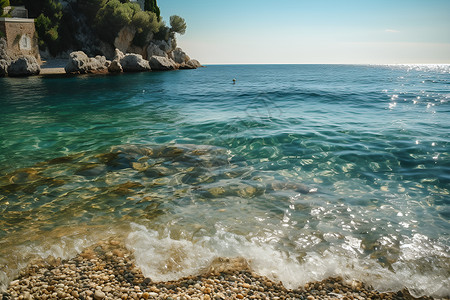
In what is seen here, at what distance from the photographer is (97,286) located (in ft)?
10.2

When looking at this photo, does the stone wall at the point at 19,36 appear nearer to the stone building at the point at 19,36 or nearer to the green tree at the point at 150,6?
the stone building at the point at 19,36

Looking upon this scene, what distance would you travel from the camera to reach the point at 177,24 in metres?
73.4

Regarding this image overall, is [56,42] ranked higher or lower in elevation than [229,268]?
higher

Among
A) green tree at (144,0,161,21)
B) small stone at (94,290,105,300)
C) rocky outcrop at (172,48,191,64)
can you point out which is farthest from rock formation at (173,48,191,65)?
small stone at (94,290,105,300)

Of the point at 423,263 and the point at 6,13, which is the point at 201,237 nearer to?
the point at 423,263

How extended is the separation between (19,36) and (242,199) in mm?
58143

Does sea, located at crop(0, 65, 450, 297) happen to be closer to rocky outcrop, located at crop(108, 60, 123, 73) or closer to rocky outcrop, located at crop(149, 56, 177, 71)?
rocky outcrop, located at crop(108, 60, 123, 73)

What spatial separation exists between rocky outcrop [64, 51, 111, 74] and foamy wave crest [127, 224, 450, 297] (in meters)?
46.9

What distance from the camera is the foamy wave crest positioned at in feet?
11.1

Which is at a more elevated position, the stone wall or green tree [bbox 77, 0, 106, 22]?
green tree [bbox 77, 0, 106, 22]

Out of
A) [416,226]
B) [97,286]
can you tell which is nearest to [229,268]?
[97,286]

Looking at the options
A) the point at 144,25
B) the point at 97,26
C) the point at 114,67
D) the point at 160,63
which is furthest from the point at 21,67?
the point at 144,25

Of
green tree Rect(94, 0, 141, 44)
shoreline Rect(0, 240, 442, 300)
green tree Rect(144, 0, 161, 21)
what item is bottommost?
shoreline Rect(0, 240, 442, 300)

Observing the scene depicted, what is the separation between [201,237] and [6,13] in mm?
61580
